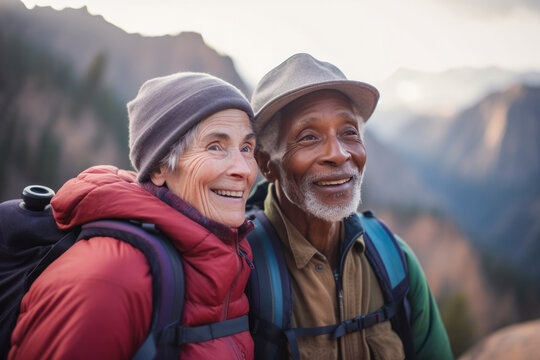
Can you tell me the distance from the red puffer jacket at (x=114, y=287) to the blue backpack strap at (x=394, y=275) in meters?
1.07

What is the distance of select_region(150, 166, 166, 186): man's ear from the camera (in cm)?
162

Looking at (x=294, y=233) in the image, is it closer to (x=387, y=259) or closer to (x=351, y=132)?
(x=387, y=259)

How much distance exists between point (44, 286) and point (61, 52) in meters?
11.6

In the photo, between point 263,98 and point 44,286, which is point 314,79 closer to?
point 263,98

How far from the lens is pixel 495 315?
602 inches

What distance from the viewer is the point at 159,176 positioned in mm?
1633

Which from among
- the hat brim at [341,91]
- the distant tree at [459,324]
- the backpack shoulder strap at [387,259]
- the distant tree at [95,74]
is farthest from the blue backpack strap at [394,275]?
the distant tree at [459,324]

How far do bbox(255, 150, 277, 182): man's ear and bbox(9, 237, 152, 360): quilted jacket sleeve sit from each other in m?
1.38

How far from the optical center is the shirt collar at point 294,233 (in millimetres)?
2088

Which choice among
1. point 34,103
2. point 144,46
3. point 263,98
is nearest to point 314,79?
point 263,98

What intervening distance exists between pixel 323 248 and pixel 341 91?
3.78 ft

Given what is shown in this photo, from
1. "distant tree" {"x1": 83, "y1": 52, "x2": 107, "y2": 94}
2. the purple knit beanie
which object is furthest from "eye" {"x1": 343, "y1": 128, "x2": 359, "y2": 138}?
"distant tree" {"x1": 83, "y1": 52, "x2": 107, "y2": 94}

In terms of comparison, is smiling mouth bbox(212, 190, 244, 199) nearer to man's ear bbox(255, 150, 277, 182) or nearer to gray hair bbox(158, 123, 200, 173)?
gray hair bbox(158, 123, 200, 173)

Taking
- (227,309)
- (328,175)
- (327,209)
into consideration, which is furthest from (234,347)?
(328,175)
